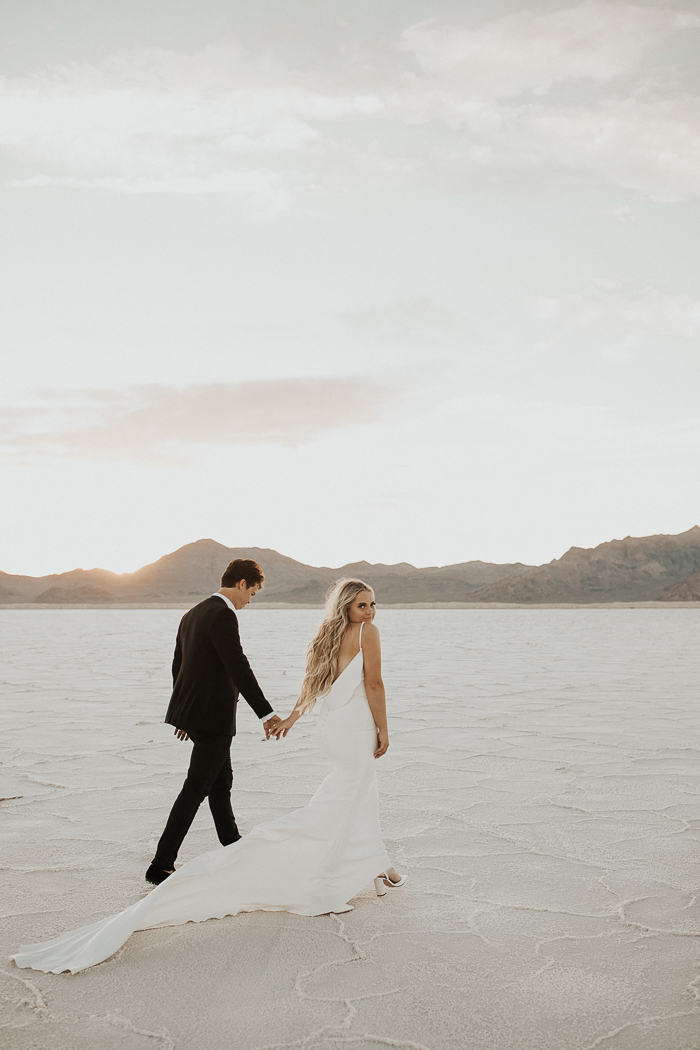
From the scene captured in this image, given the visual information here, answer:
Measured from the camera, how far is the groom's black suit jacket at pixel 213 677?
345 cm

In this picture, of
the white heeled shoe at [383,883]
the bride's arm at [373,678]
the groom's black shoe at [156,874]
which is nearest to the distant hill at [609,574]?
the white heeled shoe at [383,883]

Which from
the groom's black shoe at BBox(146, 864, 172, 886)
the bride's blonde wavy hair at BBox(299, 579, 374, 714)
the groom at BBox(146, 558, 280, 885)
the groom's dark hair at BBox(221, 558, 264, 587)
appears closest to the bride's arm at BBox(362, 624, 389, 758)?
the bride's blonde wavy hair at BBox(299, 579, 374, 714)

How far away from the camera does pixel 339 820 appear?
3.21 metres

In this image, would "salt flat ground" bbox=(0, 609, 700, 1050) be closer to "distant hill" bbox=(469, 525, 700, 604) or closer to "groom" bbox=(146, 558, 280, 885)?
"groom" bbox=(146, 558, 280, 885)

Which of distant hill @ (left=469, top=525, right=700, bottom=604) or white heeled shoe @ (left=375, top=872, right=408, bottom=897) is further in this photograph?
distant hill @ (left=469, top=525, right=700, bottom=604)

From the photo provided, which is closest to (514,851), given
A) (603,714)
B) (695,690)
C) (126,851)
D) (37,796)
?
(126,851)

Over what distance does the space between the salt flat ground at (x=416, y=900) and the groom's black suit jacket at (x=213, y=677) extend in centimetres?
71

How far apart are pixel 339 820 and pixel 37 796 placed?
8.16ft

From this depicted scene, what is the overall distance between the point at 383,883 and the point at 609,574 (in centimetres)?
13419

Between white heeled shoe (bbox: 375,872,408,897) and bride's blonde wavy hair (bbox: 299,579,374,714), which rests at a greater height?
bride's blonde wavy hair (bbox: 299,579,374,714)

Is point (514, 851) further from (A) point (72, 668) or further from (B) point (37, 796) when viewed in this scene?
(A) point (72, 668)

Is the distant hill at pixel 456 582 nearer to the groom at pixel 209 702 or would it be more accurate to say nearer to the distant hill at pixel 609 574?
the distant hill at pixel 609 574

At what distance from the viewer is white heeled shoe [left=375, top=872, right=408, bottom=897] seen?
11.0 feet

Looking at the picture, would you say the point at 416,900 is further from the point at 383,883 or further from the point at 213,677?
the point at 213,677
